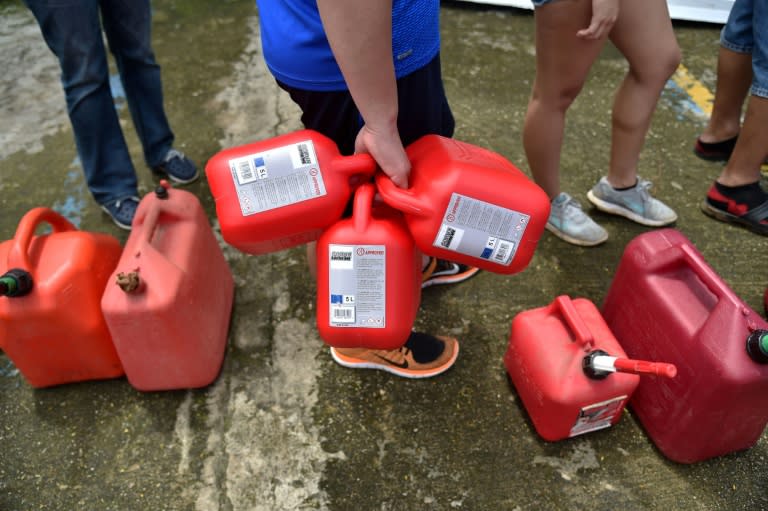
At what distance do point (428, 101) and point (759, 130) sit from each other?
1.42 metres

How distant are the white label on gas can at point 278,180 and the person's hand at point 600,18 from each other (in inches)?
33.0

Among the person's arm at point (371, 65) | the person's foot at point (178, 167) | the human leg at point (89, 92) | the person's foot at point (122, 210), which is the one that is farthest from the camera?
the person's foot at point (178, 167)

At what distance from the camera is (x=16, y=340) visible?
1512 mm

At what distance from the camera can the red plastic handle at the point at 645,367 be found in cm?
115

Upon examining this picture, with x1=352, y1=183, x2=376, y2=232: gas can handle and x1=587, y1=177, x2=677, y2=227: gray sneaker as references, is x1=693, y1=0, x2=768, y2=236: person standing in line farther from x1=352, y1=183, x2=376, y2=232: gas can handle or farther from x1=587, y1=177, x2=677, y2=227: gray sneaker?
x1=352, y1=183, x2=376, y2=232: gas can handle

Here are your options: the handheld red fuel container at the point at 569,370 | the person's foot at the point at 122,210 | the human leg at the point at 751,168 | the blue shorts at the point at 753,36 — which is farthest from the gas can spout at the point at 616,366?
the person's foot at the point at 122,210

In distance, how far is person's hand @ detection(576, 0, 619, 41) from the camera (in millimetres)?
1431

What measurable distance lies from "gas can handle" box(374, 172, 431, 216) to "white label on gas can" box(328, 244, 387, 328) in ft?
0.32

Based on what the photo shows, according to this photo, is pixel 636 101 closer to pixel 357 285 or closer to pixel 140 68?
pixel 357 285

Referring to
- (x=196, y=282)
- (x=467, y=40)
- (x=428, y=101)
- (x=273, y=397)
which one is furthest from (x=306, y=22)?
(x=467, y=40)

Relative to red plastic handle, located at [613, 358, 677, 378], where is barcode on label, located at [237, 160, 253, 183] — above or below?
above

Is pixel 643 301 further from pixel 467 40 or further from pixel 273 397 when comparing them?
pixel 467 40

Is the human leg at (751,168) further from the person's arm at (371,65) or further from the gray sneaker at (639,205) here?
the person's arm at (371,65)

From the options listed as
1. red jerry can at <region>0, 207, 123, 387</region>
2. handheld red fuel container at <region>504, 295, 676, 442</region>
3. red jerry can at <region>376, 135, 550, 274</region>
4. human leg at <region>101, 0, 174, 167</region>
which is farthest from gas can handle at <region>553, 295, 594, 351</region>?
human leg at <region>101, 0, 174, 167</region>
